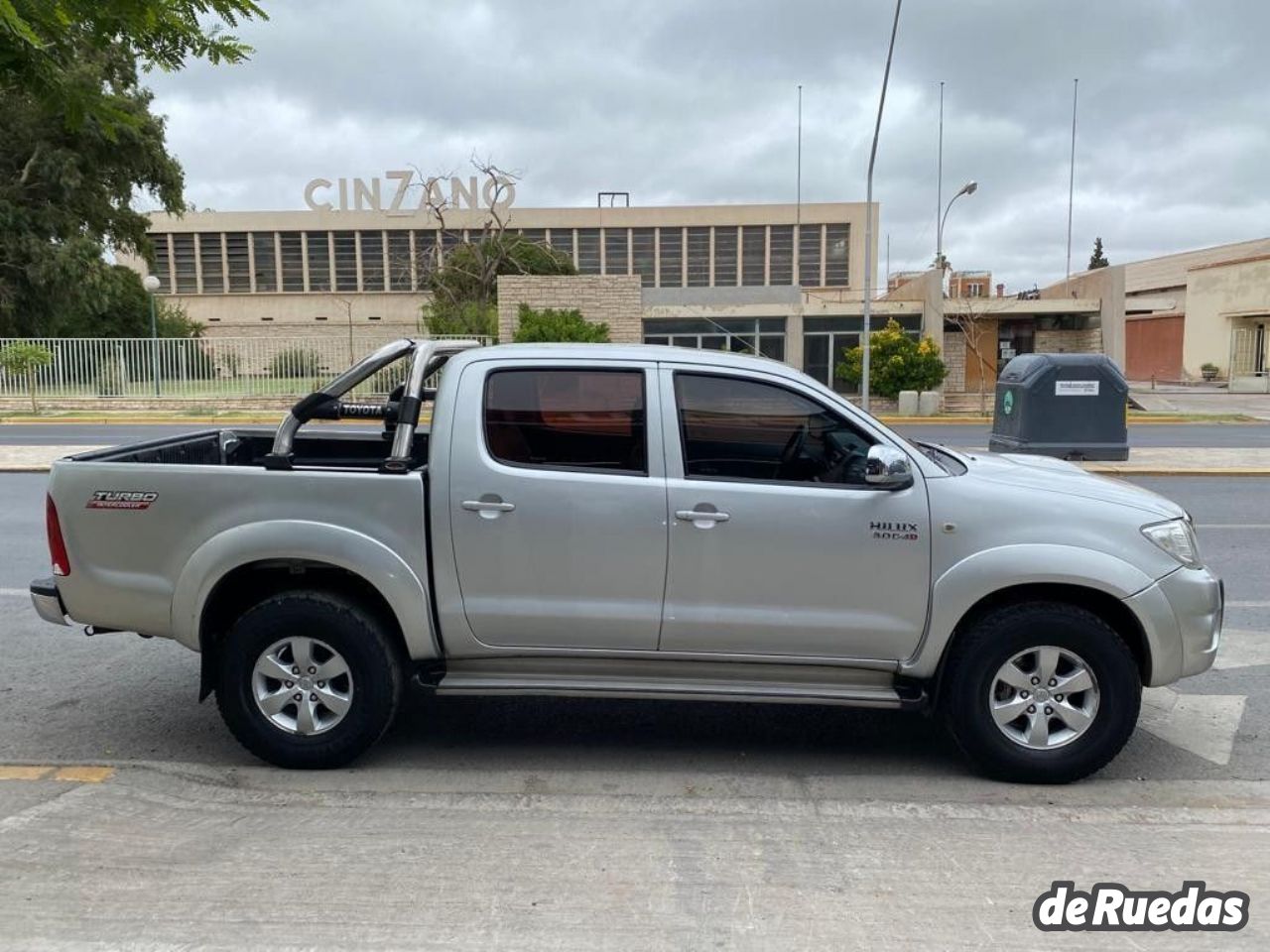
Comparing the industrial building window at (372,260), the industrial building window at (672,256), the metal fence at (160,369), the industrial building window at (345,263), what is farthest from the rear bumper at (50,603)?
the industrial building window at (345,263)

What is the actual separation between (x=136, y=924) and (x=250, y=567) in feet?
5.23

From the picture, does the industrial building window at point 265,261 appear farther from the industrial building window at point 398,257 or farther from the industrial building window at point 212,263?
the industrial building window at point 398,257

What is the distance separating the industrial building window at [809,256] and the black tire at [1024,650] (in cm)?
6219

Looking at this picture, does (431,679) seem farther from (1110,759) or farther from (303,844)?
(1110,759)

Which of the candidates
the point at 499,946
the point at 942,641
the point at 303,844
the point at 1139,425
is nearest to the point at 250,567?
the point at 303,844

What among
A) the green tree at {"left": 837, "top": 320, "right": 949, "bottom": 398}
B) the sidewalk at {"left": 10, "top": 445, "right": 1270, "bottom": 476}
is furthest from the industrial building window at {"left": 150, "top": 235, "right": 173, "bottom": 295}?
the green tree at {"left": 837, "top": 320, "right": 949, "bottom": 398}

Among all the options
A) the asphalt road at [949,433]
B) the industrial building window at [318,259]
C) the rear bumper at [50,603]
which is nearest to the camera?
the rear bumper at [50,603]

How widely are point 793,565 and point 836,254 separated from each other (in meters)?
64.1

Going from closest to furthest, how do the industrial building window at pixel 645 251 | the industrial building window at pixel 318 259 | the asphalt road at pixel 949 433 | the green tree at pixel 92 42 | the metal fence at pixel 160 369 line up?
the green tree at pixel 92 42, the asphalt road at pixel 949 433, the metal fence at pixel 160 369, the industrial building window at pixel 318 259, the industrial building window at pixel 645 251

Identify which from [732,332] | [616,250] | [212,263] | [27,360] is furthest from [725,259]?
[27,360]

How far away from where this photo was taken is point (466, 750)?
4758mm

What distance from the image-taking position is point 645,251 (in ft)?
213

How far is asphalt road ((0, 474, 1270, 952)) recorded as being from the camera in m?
3.24

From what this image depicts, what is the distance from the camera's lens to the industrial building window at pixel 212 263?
64500 mm
